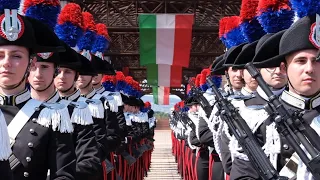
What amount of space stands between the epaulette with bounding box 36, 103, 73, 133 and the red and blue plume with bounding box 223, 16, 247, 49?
6.49 ft

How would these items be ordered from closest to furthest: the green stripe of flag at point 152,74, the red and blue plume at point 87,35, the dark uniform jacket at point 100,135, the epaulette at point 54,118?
the epaulette at point 54,118 → the dark uniform jacket at point 100,135 → the red and blue plume at point 87,35 → the green stripe of flag at point 152,74

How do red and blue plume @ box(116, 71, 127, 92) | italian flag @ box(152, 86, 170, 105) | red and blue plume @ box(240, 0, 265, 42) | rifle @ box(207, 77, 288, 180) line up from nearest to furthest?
rifle @ box(207, 77, 288, 180)
red and blue plume @ box(240, 0, 265, 42)
red and blue plume @ box(116, 71, 127, 92)
italian flag @ box(152, 86, 170, 105)

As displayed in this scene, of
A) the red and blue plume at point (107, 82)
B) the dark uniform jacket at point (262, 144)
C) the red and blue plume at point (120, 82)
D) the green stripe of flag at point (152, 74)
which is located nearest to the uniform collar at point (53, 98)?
the dark uniform jacket at point (262, 144)

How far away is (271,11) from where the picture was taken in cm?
328

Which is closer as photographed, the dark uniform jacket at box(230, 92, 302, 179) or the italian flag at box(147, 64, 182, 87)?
the dark uniform jacket at box(230, 92, 302, 179)

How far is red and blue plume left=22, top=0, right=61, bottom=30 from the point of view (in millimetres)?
3539

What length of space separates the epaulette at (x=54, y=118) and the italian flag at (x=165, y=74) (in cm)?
1039

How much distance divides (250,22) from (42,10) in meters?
1.36

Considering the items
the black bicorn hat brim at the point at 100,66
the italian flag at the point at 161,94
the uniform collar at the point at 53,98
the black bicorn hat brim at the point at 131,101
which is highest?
the black bicorn hat brim at the point at 100,66

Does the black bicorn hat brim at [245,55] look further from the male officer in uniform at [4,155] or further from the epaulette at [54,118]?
the male officer in uniform at [4,155]

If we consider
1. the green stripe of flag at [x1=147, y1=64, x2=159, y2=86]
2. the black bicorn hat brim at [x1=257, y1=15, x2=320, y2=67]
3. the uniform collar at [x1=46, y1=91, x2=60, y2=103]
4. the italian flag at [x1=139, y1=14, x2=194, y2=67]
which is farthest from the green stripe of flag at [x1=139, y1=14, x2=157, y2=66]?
the black bicorn hat brim at [x1=257, y1=15, x2=320, y2=67]

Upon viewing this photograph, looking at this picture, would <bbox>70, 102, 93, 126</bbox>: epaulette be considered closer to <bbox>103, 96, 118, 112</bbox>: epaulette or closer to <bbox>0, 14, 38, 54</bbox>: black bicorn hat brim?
<bbox>0, 14, 38, 54</bbox>: black bicorn hat brim

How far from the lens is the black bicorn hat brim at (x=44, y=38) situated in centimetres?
302

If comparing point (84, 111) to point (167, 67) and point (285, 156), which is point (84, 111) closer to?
point (285, 156)
